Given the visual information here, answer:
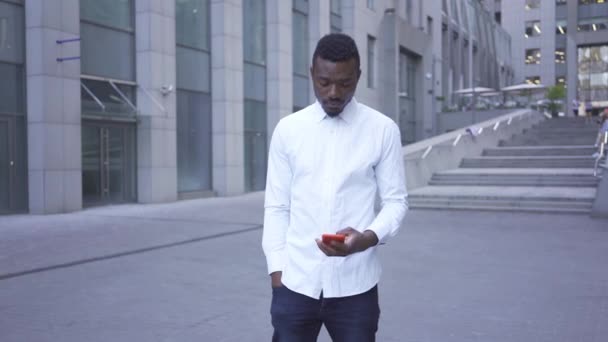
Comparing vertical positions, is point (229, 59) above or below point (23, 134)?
above

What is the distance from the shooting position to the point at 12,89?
49.1 ft

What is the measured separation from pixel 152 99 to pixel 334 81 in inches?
643

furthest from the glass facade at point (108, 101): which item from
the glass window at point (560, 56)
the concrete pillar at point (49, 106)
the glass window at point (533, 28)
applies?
the glass window at point (533, 28)

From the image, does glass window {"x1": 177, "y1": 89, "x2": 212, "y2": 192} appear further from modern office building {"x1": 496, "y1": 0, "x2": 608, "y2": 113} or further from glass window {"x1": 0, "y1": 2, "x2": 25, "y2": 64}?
modern office building {"x1": 496, "y1": 0, "x2": 608, "y2": 113}

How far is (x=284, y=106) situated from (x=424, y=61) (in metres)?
19.3

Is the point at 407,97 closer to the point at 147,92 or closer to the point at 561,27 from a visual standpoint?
the point at 147,92

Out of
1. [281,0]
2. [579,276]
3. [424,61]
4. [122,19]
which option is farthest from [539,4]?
[579,276]

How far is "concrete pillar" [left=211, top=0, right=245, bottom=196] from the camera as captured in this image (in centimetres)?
2097

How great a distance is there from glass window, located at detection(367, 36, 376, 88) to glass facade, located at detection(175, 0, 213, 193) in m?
13.7

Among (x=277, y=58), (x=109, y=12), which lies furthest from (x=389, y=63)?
(x=109, y=12)

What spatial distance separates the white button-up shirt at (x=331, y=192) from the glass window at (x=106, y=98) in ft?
48.4

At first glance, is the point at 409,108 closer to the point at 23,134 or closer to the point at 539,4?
the point at 23,134

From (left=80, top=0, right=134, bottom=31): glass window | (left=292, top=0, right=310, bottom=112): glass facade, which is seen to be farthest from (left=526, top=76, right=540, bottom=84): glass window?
(left=80, top=0, right=134, bottom=31): glass window

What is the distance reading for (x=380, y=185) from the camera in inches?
99.0
